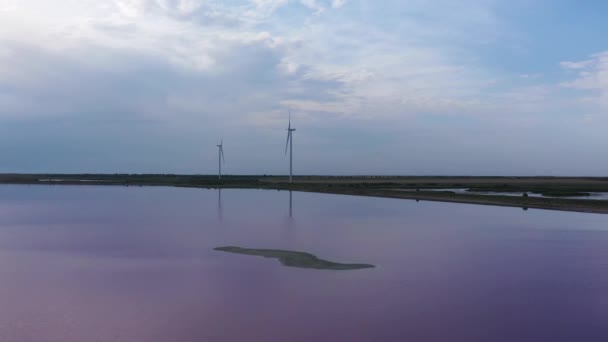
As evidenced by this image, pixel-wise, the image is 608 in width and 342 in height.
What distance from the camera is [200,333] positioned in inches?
377

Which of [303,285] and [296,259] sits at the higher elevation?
[296,259]

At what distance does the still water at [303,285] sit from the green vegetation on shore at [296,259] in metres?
0.51

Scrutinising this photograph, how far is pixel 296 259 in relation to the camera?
1656 centimetres

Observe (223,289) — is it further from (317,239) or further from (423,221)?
(423,221)

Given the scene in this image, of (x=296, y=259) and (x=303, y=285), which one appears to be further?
(x=296, y=259)

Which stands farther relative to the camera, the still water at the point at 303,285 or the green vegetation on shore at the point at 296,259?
the green vegetation on shore at the point at 296,259

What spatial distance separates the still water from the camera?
32.3 ft

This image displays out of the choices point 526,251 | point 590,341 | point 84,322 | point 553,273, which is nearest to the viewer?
point 590,341

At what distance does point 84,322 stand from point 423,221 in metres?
22.1

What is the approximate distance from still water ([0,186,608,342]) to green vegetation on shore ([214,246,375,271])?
51cm

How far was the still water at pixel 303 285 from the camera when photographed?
9.84m

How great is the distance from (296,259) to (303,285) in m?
3.33

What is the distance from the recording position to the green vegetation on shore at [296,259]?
1554 centimetres

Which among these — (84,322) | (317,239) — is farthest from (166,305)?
(317,239)
